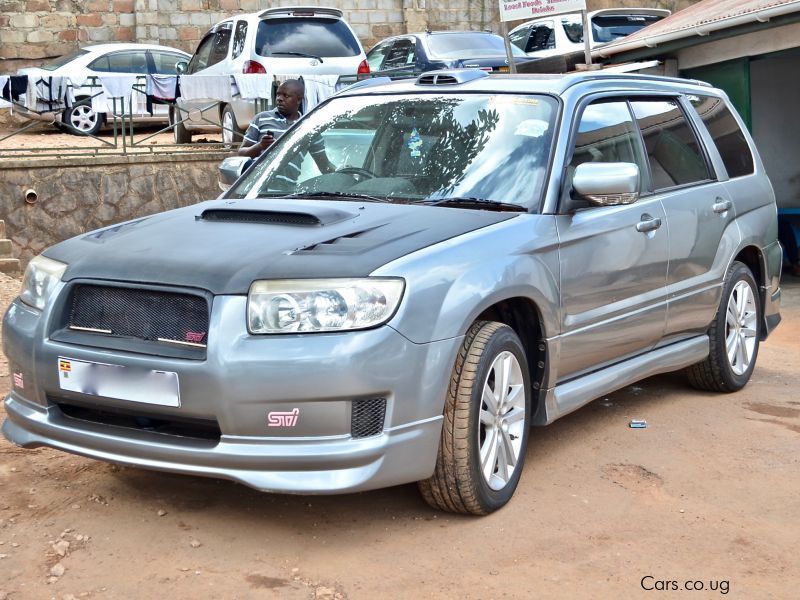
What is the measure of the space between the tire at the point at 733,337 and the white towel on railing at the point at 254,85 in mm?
8743

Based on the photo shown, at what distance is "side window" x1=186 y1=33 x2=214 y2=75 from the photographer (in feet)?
55.4

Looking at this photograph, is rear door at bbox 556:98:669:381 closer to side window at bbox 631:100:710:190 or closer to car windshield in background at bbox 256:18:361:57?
side window at bbox 631:100:710:190

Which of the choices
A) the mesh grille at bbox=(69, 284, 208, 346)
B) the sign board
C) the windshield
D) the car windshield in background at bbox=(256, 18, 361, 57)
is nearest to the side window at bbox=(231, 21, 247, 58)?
the car windshield in background at bbox=(256, 18, 361, 57)

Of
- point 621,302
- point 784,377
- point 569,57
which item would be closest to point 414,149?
point 621,302

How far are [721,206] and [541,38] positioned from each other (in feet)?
47.4

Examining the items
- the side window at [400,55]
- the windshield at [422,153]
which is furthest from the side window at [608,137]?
the side window at [400,55]

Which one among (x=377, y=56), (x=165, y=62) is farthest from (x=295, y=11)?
(x=165, y=62)

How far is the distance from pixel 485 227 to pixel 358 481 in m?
1.20

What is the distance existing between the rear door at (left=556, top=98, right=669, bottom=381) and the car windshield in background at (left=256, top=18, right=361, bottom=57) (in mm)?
10681

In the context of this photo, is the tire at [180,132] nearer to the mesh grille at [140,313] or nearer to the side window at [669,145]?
the side window at [669,145]

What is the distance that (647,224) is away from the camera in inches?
214

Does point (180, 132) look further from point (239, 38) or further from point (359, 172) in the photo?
point (359, 172)

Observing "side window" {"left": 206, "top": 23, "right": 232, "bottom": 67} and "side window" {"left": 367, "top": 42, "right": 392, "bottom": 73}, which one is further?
"side window" {"left": 367, "top": 42, "right": 392, "bottom": 73}

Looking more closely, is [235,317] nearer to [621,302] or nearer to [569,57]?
[621,302]
